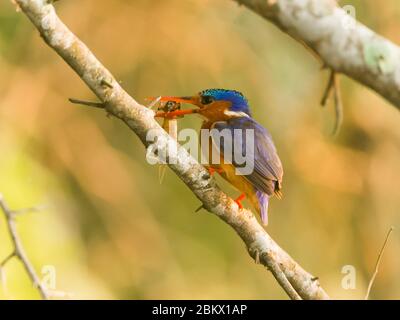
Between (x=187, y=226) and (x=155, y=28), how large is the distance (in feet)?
5.89

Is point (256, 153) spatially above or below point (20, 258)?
above

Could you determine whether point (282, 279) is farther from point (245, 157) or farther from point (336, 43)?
point (336, 43)

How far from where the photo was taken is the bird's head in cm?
442

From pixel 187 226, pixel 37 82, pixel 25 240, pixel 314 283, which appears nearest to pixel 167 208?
pixel 187 226

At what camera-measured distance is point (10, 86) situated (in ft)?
20.7

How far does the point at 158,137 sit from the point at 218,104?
123 centimetres

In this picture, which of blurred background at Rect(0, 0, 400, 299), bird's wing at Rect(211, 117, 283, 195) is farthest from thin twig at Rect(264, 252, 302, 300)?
blurred background at Rect(0, 0, 400, 299)

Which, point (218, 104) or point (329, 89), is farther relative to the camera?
point (218, 104)

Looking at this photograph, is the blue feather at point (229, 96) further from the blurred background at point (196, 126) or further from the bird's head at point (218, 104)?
the blurred background at point (196, 126)

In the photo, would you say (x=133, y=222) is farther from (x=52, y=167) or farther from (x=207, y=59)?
(x=207, y=59)

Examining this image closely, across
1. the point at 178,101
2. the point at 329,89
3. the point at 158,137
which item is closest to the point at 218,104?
the point at 178,101

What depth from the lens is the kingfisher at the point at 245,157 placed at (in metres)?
3.98

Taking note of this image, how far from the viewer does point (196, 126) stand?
258 inches

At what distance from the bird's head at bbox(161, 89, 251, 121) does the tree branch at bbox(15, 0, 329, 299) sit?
98 centimetres
